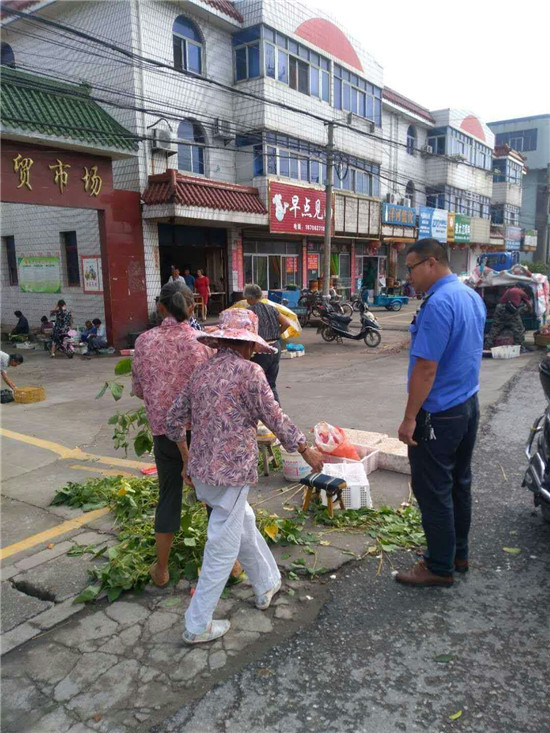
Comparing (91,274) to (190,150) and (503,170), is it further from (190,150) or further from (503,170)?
(503,170)

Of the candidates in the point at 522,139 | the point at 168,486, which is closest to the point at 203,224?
the point at 168,486

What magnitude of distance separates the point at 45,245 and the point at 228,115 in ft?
23.2

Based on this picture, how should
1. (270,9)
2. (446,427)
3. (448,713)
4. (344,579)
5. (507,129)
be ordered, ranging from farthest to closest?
(507,129) → (270,9) → (344,579) → (446,427) → (448,713)

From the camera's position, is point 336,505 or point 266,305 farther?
point 266,305

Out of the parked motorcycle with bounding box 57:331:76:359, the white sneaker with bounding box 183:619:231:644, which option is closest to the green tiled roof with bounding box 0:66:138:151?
the parked motorcycle with bounding box 57:331:76:359

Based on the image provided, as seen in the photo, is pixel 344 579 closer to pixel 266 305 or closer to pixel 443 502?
pixel 443 502

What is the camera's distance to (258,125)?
17562 millimetres

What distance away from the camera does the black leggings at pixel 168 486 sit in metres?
3.28

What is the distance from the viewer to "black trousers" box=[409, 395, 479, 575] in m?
3.16

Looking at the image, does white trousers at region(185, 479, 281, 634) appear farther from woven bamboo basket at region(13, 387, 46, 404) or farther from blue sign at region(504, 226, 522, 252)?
blue sign at region(504, 226, 522, 252)

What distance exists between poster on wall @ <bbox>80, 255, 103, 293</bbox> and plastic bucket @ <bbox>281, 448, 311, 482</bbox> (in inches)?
455

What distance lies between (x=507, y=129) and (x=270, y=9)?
137 ft

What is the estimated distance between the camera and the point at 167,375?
323 centimetres

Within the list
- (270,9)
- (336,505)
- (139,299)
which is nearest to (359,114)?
(270,9)
